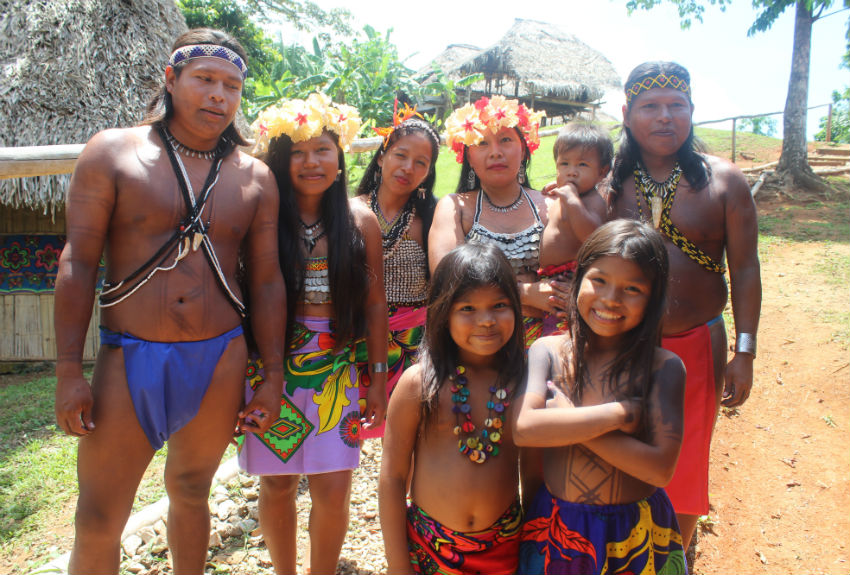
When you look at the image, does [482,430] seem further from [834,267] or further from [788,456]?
[834,267]

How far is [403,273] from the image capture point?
10.0 ft

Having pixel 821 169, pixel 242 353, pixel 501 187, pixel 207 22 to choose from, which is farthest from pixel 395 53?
pixel 242 353

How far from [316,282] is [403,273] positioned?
681 millimetres

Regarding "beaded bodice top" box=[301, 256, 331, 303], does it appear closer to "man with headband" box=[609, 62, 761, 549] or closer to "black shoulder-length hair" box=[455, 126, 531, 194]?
"black shoulder-length hair" box=[455, 126, 531, 194]

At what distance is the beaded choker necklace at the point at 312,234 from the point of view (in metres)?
2.49

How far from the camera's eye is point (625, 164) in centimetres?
267

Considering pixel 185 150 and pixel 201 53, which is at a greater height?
pixel 201 53

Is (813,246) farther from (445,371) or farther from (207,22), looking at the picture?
(207,22)

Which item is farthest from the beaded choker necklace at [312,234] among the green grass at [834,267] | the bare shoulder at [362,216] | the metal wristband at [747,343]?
the green grass at [834,267]

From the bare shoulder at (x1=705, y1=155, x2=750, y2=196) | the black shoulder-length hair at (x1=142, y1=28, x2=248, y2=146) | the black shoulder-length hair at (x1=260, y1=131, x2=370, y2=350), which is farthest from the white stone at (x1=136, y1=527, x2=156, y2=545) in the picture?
the bare shoulder at (x1=705, y1=155, x2=750, y2=196)

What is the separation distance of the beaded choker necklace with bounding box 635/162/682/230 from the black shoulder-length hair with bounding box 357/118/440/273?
3.34 feet

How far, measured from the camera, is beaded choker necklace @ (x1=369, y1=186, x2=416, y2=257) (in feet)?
10.0

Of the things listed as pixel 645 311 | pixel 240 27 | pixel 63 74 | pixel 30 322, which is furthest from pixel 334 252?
pixel 240 27

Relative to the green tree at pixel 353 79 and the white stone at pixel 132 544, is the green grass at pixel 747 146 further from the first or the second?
the white stone at pixel 132 544
